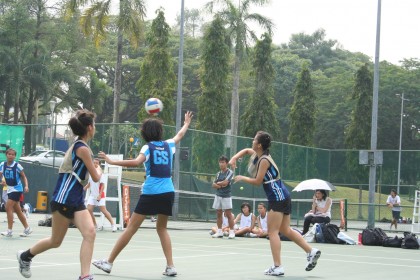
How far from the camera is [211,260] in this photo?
1429 centimetres

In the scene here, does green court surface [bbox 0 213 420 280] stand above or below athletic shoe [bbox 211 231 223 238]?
above

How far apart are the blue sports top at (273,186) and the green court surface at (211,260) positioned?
1.10m

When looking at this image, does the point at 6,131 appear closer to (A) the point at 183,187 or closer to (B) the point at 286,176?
(A) the point at 183,187

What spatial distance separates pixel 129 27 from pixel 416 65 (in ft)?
154

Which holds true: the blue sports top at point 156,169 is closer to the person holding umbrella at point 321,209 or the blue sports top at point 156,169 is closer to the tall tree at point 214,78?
the person holding umbrella at point 321,209

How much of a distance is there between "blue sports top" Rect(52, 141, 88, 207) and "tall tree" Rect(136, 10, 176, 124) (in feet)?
122

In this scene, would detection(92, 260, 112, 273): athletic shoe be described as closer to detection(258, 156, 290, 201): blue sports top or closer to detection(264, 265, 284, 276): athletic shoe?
detection(264, 265, 284, 276): athletic shoe

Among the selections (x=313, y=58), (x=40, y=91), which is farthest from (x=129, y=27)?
(x=313, y=58)

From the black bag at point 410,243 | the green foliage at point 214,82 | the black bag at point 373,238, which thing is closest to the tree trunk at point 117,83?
the green foliage at point 214,82

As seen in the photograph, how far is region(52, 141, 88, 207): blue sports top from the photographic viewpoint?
31.4ft

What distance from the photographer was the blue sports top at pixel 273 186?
12.1 meters

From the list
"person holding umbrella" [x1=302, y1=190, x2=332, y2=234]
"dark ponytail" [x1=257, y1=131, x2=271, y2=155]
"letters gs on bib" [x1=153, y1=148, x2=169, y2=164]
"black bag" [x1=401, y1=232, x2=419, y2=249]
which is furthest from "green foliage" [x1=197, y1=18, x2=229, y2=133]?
"letters gs on bib" [x1=153, y1=148, x2=169, y2=164]

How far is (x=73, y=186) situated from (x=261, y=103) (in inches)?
1767

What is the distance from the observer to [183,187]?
105 ft
